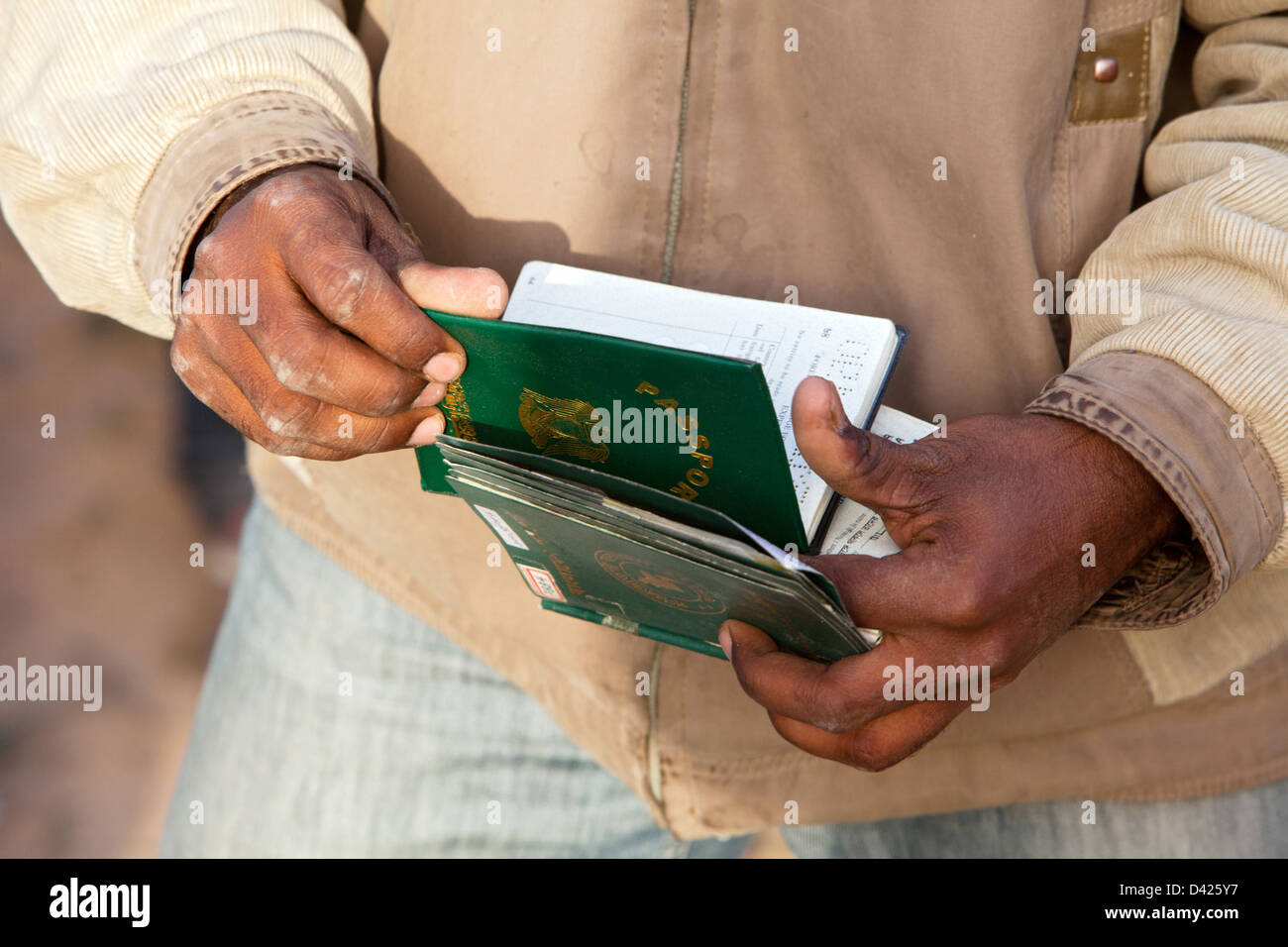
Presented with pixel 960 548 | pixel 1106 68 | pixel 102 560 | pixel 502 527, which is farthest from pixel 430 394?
pixel 102 560

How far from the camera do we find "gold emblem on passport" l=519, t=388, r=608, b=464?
2.52 feet

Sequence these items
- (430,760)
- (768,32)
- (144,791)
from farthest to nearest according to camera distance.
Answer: (144,791), (430,760), (768,32)

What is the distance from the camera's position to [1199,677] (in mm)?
981

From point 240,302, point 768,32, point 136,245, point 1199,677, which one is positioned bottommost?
point 1199,677

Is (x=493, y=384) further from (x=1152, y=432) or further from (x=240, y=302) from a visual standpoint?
(x=1152, y=432)

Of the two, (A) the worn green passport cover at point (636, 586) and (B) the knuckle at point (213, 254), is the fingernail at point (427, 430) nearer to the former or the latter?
(A) the worn green passport cover at point (636, 586)

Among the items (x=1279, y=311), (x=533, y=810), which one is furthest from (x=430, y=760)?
(x=1279, y=311)

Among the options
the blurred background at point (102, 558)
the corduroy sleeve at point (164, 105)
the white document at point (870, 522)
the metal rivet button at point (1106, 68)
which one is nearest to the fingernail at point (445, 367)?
the corduroy sleeve at point (164, 105)

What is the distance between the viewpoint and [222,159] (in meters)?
0.88

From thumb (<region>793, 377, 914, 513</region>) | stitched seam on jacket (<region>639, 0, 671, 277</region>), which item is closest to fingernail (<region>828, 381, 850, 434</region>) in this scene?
thumb (<region>793, 377, 914, 513</region>)

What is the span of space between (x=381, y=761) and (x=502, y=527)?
57 cm

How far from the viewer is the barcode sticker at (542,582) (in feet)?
3.01

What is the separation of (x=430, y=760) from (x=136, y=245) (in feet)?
2.43

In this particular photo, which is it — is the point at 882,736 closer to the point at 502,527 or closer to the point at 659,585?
the point at 659,585
